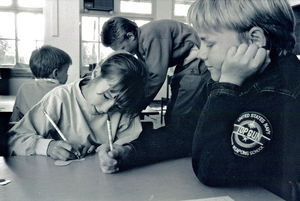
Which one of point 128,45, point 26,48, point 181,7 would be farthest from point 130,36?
point 26,48

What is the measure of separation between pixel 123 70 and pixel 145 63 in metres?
0.07

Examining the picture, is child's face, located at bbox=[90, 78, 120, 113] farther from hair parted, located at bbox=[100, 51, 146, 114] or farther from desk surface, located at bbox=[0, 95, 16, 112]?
desk surface, located at bbox=[0, 95, 16, 112]

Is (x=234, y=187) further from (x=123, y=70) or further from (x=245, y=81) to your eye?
(x=123, y=70)

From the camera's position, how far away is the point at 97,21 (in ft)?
2.22

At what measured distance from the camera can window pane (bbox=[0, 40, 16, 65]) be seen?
577 millimetres

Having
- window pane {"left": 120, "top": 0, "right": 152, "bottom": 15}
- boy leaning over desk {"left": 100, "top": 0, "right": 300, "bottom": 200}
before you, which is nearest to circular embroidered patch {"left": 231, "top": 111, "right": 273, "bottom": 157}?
boy leaning over desk {"left": 100, "top": 0, "right": 300, "bottom": 200}

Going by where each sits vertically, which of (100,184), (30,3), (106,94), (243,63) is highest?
(30,3)

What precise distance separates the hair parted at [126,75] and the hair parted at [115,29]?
0.17 feet

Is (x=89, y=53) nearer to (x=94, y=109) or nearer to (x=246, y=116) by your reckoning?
(x=94, y=109)

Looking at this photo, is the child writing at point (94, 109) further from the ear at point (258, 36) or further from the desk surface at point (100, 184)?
the ear at point (258, 36)

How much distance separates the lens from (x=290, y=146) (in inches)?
20.6

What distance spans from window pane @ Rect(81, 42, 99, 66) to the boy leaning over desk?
0.25 m

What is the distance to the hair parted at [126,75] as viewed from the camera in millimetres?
759

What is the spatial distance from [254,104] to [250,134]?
0.07m
